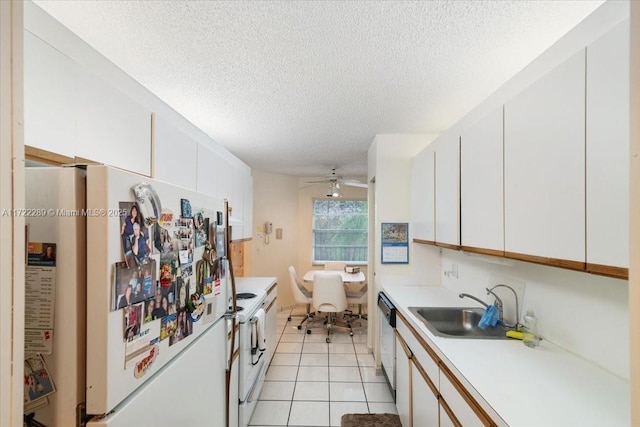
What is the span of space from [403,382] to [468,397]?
104 cm

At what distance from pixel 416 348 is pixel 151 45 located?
7.26ft

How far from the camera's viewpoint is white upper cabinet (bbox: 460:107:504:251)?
1438 mm

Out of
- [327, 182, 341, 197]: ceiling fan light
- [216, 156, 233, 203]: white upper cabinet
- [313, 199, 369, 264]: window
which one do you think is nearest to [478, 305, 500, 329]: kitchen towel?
[216, 156, 233, 203]: white upper cabinet

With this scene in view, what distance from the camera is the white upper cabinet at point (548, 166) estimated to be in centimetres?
98

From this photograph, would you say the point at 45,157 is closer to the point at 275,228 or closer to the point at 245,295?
the point at 245,295

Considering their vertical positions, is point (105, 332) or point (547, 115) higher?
point (547, 115)

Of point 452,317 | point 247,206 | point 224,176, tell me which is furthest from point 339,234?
point 452,317

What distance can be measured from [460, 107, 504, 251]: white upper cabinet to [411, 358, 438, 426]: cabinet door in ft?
2.66

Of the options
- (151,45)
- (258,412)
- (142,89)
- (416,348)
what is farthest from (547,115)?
(258,412)

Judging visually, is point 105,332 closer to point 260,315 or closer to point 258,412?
point 260,315

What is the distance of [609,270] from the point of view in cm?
86

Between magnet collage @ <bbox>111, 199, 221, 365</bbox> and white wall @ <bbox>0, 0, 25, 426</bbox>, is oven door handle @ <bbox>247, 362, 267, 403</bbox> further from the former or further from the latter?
white wall @ <bbox>0, 0, 25, 426</bbox>

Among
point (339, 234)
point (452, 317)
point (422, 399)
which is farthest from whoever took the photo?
point (339, 234)

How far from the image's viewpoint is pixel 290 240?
5215 millimetres
